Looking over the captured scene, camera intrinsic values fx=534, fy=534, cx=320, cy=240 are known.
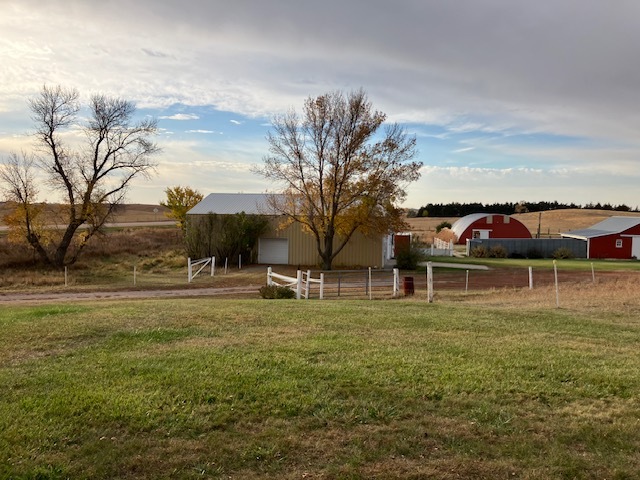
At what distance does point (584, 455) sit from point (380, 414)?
5.33 feet

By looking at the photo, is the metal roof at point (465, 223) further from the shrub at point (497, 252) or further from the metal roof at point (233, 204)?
the metal roof at point (233, 204)

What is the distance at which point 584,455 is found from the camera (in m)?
4.11

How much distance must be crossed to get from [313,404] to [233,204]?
Answer: 124 ft

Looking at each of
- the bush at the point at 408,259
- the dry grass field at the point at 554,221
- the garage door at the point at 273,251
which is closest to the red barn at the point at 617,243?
the bush at the point at 408,259

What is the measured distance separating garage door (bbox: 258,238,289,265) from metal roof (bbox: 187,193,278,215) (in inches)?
87.6

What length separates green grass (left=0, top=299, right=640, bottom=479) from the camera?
3.88m

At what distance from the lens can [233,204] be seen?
4188 cm

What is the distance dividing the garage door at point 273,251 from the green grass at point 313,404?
30143 mm

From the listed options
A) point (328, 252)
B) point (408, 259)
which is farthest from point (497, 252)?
point (328, 252)

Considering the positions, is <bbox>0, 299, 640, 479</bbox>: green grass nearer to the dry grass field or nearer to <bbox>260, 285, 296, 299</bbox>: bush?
<bbox>260, 285, 296, 299</bbox>: bush

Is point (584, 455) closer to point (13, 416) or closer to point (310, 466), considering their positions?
point (310, 466)

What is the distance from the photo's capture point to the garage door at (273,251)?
126 ft

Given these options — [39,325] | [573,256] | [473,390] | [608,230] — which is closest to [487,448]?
[473,390]

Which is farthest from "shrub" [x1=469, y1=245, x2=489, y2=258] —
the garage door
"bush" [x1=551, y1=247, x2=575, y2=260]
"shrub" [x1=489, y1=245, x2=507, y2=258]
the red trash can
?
the red trash can
